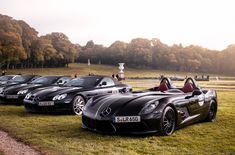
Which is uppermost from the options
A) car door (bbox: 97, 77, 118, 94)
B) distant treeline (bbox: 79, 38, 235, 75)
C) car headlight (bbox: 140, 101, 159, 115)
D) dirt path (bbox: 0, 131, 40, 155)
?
distant treeline (bbox: 79, 38, 235, 75)

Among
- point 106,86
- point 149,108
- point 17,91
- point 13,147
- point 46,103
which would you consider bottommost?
point 13,147

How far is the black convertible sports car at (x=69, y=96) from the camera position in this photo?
1164cm

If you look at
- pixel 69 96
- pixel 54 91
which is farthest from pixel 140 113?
pixel 54 91

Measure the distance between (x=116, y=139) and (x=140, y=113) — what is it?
2.37ft

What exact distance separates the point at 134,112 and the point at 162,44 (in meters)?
118

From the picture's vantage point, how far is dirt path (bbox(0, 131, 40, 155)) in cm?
656

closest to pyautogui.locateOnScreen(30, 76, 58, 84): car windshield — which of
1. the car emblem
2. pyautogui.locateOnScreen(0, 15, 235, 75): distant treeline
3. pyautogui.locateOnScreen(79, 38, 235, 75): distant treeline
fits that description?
the car emblem

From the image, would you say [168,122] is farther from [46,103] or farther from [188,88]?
[46,103]

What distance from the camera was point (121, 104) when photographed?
26.2 feet

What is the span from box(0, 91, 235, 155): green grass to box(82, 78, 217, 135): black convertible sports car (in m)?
0.20

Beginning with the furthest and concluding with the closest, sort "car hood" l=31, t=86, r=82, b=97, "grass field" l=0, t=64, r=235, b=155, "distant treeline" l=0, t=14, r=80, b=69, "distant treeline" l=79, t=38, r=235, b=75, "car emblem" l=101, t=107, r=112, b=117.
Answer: "distant treeline" l=79, t=38, r=235, b=75
"distant treeline" l=0, t=14, r=80, b=69
"car hood" l=31, t=86, r=82, b=97
"car emblem" l=101, t=107, r=112, b=117
"grass field" l=0, t=64, r=235, b=155

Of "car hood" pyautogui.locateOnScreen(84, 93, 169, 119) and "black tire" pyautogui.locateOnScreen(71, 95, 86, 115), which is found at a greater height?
"car hood" pyautogui.locateOnScreen(84, 93, 169, 119)

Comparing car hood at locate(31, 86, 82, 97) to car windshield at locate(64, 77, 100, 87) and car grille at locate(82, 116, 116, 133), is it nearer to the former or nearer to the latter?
car windshield at locate(64, 77, 100, 87)

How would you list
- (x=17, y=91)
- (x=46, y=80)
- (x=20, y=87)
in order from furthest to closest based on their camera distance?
(x=46, y=80) → (x=20, y=87) → (x=17, y=91)
